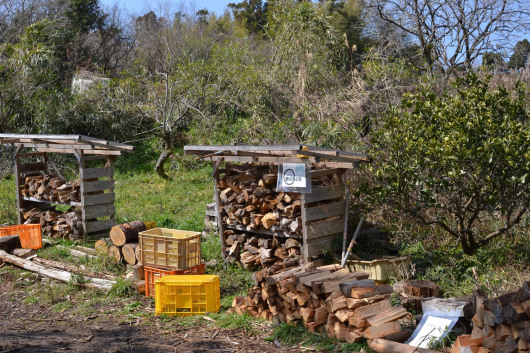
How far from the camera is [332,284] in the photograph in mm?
5992

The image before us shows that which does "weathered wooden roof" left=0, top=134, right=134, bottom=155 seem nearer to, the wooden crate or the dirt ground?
the dirt ground

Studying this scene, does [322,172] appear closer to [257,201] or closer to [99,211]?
[257,201]

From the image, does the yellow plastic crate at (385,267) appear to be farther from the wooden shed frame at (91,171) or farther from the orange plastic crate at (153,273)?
the wooden shed frame at (91,171)

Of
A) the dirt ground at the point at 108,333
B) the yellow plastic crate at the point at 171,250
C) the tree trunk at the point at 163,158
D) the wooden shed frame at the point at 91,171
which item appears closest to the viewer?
the dirt ground at the point at 108,333

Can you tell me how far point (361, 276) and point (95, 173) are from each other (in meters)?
6.63

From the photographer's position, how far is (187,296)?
717 cm

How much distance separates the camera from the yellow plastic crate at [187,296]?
7.09 meters

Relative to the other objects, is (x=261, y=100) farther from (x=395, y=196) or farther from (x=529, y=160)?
(x=529, y=160)

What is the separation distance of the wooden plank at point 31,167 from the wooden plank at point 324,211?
300 inches

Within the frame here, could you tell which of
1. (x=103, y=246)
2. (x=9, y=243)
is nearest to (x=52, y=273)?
(x=103, y=246)

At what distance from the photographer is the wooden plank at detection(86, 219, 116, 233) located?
1118cm

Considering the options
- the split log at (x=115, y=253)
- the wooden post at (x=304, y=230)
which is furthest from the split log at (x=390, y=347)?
the split log at (x=115, y=253)

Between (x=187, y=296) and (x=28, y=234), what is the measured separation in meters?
5.35

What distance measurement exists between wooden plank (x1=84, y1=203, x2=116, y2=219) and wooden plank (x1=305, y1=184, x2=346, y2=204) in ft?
16.9
